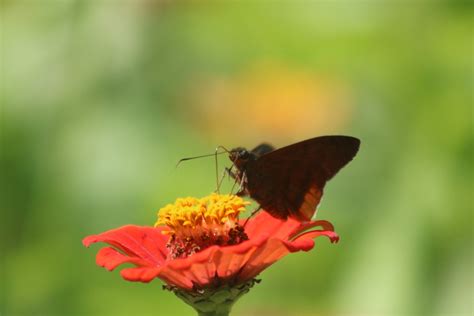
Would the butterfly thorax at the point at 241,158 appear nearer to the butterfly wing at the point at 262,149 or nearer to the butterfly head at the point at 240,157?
the butterfly head at the point at 240,157

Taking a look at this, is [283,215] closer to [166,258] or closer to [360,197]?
[166,258]

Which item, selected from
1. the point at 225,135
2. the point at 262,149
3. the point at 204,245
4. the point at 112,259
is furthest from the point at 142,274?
the point at 225,135

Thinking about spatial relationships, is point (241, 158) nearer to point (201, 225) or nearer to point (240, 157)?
point (240, 157)

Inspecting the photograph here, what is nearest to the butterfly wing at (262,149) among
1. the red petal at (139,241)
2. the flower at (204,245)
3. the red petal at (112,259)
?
the flower at (204,245)

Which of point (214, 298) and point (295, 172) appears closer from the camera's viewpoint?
point (214, 298)

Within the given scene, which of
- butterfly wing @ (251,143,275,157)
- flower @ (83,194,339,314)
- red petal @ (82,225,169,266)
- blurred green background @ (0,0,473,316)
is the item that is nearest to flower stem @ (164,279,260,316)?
flower @ (83,194,339,314)

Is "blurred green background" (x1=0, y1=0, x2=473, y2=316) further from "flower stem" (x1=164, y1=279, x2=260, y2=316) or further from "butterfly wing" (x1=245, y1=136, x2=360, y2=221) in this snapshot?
"flower stem" (x1=164, y1=279, x2=260, y2=316)
